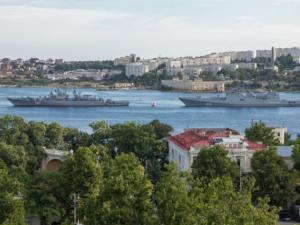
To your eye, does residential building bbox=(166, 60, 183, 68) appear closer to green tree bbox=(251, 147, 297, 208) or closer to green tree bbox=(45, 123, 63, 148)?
green tree bbox=(45, 123, 63, 148)

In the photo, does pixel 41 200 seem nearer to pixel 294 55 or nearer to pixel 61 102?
pixel 61 102

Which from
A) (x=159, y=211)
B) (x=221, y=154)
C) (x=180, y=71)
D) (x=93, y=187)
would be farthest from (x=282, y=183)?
(x=180, y=71)

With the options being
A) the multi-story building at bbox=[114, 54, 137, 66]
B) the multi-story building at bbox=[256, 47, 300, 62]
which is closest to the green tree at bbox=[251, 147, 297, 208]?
the multi-story building at bbox=[256, 47, 300, 62]

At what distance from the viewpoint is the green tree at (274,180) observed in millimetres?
12211

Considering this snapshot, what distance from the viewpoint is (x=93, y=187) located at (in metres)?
10.6

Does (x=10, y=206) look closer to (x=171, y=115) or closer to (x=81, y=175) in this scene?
(x=81, y=175)

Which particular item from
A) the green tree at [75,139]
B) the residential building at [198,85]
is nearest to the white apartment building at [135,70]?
the residential building at [198,85]

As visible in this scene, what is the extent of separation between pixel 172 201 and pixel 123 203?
63cm

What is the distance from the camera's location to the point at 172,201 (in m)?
7.34

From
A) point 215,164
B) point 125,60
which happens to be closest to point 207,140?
point 215,164

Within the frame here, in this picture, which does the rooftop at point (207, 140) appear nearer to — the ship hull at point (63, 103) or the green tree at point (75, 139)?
the green tree at point (75, 139)

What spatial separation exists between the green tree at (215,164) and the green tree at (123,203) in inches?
166

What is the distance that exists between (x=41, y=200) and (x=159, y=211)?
11.7 ft

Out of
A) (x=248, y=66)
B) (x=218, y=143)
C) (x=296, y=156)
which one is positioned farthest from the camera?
(x=248, y=66)
